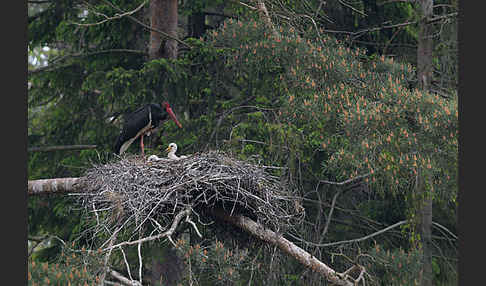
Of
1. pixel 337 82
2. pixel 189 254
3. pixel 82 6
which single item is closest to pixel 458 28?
pixel 337 82

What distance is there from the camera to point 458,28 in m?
7.48

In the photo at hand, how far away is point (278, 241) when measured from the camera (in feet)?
18.6

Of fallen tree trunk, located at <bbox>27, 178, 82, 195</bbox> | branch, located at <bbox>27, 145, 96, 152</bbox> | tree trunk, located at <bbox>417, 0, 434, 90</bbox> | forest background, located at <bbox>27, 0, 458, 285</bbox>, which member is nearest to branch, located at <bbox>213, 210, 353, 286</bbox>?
forest background, located at <bbox>27, 0, 458, 285</bbox>

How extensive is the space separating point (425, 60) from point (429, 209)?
1.91 metres

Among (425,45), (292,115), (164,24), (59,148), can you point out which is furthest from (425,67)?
(59,148)

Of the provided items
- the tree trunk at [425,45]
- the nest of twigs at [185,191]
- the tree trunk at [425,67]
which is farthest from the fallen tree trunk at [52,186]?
the tree trunk at [425,45]

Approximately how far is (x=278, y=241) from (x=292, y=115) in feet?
6.15

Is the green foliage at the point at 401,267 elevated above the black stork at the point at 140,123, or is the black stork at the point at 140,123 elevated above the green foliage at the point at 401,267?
the black stork at the point at 140,123

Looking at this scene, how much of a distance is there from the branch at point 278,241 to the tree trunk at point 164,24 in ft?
13.5

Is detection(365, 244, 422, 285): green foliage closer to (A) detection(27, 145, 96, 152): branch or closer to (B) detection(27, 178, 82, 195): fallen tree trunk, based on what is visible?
(B) detection(27, 178, 82, 195): fallen tree trunk

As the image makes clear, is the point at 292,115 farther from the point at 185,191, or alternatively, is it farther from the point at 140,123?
the point at 185,191

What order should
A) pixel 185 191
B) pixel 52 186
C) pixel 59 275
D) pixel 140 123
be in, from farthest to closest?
pixel 140 123, pixel 52 186, pixel 185 191, pixel 59 275

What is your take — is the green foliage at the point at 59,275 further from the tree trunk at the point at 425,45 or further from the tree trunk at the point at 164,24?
the tree trunk at the point at 164,24

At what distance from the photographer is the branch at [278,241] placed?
5.50m
